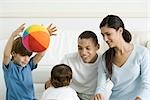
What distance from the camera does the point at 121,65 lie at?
2.01m

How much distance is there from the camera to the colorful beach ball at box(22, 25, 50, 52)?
1.93m

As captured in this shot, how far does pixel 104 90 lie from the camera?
6.70 feet

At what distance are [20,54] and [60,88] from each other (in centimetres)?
37

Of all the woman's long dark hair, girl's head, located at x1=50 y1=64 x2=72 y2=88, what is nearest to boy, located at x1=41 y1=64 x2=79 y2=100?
girl's head, located at x1=50 y1=64 x2=72 y2=88

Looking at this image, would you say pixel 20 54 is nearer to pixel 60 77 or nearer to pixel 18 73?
pixel 18 73

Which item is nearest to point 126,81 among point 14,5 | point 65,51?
point 65,51

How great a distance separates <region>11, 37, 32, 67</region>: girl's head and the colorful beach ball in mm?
63

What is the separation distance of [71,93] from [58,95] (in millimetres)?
81

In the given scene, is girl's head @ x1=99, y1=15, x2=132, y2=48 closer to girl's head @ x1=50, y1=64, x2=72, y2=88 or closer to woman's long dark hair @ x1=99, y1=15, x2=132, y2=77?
woman's long dark hair @ x1=99, y1=15, x2=132, y2=77

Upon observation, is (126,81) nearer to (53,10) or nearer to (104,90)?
(104,90)

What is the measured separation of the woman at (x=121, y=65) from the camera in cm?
194

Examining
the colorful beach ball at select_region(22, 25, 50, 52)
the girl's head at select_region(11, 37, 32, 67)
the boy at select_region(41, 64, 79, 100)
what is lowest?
the boy at select_region(41, 64, 79, 100)

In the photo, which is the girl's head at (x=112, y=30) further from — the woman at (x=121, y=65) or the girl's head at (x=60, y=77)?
the girl's head at (x=60, y=77)

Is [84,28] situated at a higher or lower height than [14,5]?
lower
